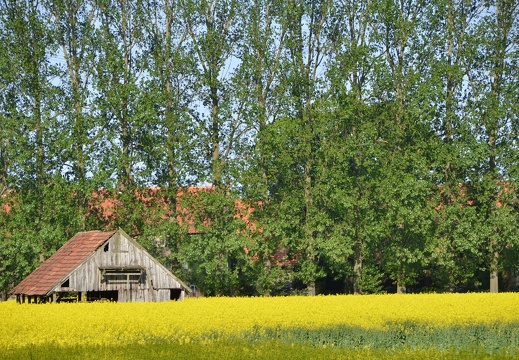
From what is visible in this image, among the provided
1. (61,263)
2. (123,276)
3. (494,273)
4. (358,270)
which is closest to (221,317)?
(123,276)

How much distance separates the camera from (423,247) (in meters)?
56.8

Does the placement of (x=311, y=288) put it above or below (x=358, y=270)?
below

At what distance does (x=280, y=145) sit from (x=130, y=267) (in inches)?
500

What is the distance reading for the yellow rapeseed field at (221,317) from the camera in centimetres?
2817

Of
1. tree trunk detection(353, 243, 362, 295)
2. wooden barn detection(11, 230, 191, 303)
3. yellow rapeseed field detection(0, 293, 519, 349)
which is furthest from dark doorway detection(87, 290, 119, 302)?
tree trunk detection(353, 243, 362, 295)

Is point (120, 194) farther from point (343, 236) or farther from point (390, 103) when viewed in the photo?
point (390, 103)

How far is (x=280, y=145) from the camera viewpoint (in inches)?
2269

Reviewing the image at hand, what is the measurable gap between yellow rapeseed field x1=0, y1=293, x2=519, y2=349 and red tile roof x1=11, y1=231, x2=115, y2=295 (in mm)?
6329

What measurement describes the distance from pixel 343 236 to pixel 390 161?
5732 millimetres

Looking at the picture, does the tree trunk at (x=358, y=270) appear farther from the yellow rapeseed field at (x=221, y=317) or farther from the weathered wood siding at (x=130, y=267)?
the weathered wood siding at (x=130, y=267)

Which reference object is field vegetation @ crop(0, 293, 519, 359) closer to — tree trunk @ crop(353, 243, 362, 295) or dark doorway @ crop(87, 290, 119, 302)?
dark doorway @ crop(87, 290, 119, 302)

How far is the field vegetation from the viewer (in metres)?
22.3

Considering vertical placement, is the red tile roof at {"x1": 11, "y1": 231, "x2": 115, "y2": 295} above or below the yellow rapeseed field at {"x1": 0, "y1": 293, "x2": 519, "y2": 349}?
above

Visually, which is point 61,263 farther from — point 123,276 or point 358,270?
point 358,270
